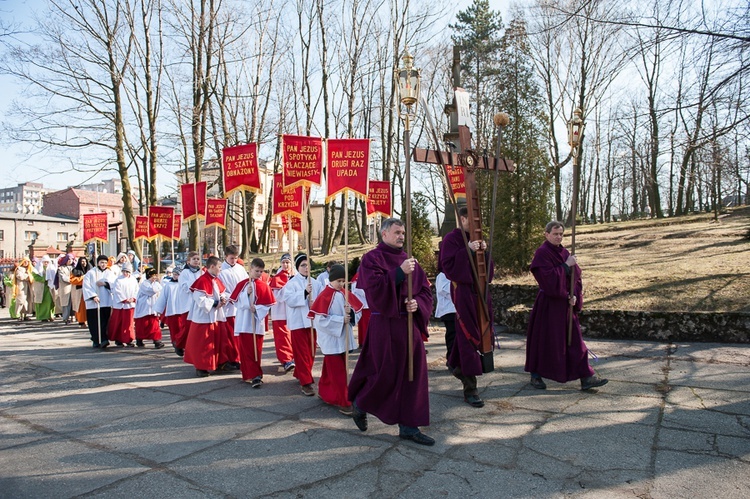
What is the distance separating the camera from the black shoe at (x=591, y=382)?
19.8ft

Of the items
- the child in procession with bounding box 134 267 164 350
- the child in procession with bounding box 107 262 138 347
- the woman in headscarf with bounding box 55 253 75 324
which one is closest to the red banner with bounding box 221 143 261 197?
the child in procession with bounding box 134 267 164 350

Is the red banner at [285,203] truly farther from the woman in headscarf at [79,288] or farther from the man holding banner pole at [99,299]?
the woman in headscarf at [79,288]

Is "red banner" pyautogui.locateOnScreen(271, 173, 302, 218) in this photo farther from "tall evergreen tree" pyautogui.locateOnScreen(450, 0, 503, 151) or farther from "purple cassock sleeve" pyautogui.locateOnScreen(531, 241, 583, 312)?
"tall evergreen tree" pyautogui.locateOnScreen(450, 0, 503, 151)

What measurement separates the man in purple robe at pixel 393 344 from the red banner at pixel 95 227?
11617 millimetres

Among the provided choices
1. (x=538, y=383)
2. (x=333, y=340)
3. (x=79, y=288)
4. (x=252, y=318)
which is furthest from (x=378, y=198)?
(x=333, y=340)

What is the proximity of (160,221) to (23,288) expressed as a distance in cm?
604

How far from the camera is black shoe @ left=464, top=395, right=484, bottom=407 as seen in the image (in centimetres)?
564

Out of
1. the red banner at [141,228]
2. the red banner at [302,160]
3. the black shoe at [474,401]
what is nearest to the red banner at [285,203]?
the red banner at [302,160]

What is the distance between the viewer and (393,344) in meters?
4.79

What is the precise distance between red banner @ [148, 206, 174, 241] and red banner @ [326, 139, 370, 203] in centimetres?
819

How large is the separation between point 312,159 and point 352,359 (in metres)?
3.12

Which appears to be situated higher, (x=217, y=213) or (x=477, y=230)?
(x=217, y=213)

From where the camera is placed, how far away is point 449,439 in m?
4.73

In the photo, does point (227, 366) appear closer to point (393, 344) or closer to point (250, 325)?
point (250, 325)
